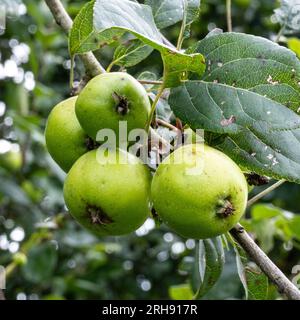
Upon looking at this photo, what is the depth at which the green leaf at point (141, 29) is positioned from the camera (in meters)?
0.96

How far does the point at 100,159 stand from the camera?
3.55 feet

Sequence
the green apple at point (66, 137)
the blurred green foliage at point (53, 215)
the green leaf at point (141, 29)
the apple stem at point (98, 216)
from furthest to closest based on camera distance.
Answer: the blurred green foliage at point (53, 215) < the green apple at point (66, 137) < the apple stem at point (98, 216) < the green leaf at point (141, 29)

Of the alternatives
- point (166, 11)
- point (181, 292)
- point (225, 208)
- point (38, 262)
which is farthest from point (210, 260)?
point (38, 262)

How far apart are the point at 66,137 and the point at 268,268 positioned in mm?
441

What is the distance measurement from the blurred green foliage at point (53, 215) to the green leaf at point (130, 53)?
1.18 m

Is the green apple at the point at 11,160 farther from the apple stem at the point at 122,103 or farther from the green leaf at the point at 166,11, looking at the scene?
the apple stem at the point at 122,103

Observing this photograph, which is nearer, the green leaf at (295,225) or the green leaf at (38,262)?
the green leaf at (295,225)

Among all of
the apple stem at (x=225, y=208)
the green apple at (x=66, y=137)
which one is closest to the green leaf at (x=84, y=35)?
the green apple at (x=66, y=137)

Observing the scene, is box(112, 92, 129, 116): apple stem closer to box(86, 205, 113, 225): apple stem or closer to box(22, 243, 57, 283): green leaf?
box(86, 205, 113, 225): apple stem

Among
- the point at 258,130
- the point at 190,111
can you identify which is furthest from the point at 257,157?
the point at 190,111

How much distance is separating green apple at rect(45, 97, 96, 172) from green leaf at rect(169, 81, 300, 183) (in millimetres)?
191

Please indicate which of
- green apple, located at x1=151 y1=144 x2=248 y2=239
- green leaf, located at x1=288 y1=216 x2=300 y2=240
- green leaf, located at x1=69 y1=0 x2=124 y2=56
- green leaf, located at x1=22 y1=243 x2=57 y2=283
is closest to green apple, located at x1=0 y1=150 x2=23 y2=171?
green leaf, located at x1=22 y1=243 x2=57 y2=283

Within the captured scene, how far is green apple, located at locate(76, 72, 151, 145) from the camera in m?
1.08

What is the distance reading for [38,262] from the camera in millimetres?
3012
